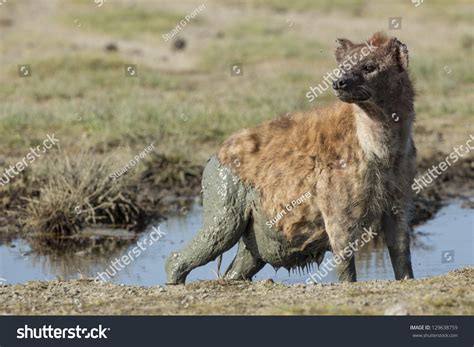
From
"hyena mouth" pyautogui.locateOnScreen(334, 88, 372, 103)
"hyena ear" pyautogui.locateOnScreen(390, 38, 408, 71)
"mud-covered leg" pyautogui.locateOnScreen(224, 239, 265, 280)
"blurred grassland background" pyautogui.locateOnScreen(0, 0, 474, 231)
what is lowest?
"mud-covered leg" pyautogui.locateOnScreen(224, 239, 265, 280)

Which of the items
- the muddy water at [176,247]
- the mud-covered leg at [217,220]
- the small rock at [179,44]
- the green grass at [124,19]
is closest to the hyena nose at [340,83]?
the mud-covered leg at [217,220]

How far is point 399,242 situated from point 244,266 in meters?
1.65

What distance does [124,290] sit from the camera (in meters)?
10.3

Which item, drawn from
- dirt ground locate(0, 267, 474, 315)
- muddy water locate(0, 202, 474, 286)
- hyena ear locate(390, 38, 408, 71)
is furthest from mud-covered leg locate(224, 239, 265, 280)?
hyena ear locate(390, 38, 408, 71)

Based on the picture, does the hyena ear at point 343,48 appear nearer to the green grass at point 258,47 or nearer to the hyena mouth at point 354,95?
the hyena mouth at point 354,95

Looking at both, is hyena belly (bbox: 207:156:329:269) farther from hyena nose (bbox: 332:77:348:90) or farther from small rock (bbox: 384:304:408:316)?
small rock (bbox: 384:304:408:316)

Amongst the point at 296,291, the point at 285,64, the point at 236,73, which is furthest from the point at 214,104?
the point at 296,291

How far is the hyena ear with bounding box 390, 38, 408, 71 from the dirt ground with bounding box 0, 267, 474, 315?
1768 millimetres

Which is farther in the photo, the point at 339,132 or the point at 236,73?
the point at 236,73

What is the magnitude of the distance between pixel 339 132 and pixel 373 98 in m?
0.52

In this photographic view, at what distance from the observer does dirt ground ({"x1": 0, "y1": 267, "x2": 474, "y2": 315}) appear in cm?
903

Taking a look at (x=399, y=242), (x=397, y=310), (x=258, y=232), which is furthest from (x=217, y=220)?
(x=397, y=310)

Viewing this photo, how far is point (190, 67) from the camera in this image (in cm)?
2712
